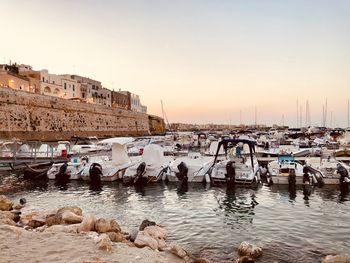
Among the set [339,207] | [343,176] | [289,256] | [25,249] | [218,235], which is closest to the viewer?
[25,249]

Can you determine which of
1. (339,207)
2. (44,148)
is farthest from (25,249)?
(44,148)

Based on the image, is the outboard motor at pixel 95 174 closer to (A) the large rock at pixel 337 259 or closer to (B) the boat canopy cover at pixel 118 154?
(B) the boat canopy cover at pixel 118 154

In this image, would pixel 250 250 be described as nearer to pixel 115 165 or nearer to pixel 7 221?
pixel 7 221

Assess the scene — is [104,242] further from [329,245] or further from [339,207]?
[339,207]

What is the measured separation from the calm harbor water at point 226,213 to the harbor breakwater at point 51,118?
73.4 feet

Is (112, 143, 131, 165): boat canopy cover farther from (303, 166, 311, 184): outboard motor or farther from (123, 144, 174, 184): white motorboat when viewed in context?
(303, 166, 311, 184): outboard motor

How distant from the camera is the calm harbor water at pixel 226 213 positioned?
30.6ft

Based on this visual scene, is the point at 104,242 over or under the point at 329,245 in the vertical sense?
over

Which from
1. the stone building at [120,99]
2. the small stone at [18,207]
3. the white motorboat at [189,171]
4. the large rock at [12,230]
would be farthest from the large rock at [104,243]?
the stone building at [120,99]

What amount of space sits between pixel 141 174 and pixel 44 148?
41.0 feet

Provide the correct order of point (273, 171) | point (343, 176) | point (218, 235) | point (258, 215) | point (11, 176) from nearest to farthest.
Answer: point (218, 235), point (258, 215), point (343, 176), point (273, 171), point (11, 176)

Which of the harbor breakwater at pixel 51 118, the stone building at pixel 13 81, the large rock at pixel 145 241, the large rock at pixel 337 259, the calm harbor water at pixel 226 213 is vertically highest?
the stone building at pixel 13 81

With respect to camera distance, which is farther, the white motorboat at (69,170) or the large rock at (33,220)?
the white motorboat at (69,170)

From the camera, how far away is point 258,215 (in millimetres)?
12773
